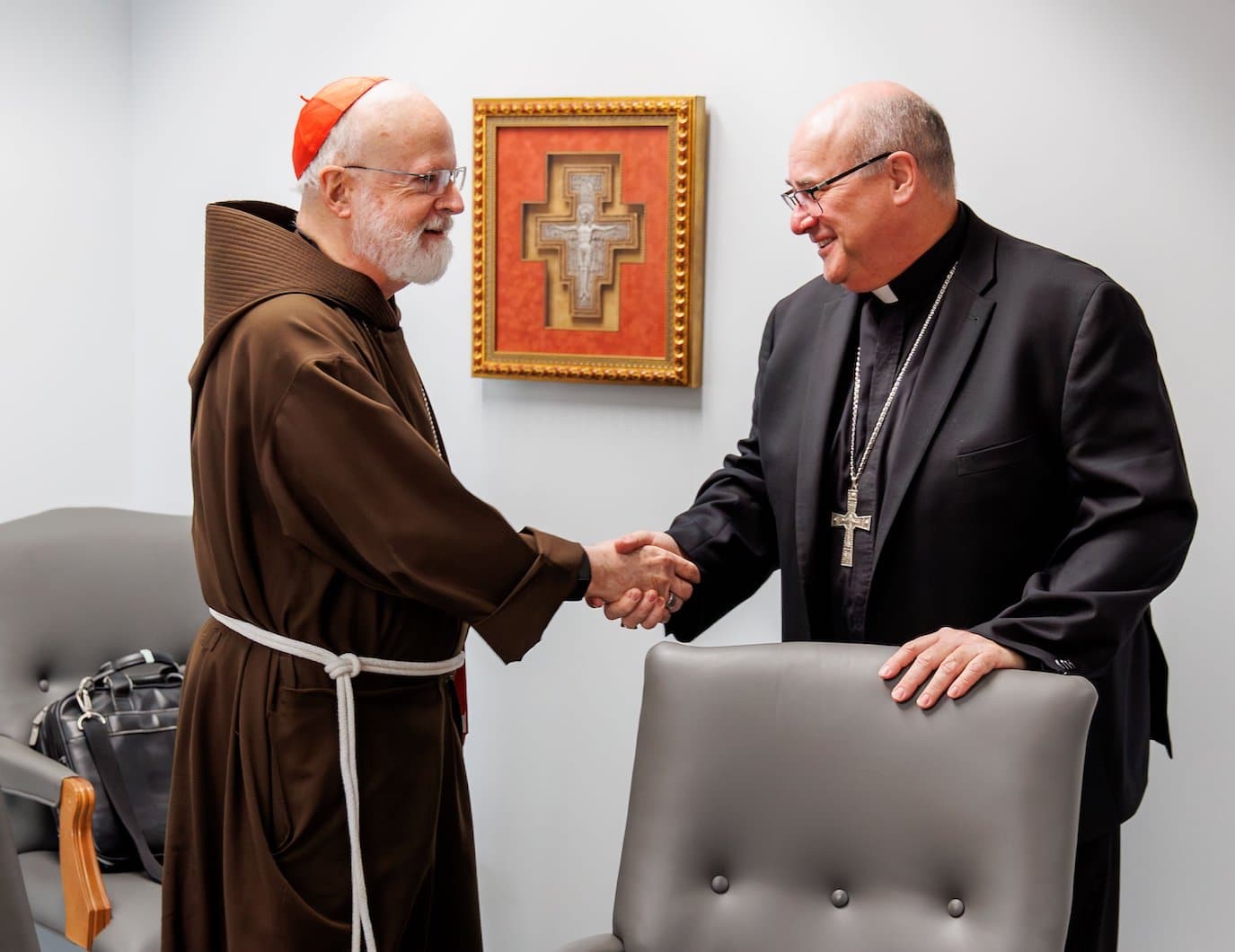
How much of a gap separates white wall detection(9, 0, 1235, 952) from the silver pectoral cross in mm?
685

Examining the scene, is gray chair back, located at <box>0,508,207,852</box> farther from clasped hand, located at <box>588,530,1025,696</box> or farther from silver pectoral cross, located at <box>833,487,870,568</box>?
clasped hand, located at <box>588,530,1025,696</box>

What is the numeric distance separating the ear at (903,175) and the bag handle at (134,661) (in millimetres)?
1711

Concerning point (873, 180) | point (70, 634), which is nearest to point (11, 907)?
point (873, 180)

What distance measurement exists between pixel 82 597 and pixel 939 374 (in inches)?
70.8

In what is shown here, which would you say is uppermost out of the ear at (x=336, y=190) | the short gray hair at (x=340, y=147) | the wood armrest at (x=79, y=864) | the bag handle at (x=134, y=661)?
the short gray hair at (x=340, y=147)

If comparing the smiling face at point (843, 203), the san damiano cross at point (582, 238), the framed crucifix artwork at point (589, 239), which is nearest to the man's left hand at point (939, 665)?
the smiling face at point (843, 203)

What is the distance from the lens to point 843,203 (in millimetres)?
2186

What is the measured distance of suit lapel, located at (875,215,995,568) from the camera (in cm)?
211

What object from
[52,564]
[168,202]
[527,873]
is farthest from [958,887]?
[168,202]

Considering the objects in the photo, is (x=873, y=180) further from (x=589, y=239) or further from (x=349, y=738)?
(x=349, y=738)

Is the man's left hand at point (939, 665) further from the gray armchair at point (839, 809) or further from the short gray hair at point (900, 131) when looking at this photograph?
the short gray hair at point (900, 131)

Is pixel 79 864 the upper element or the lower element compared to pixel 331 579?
lower

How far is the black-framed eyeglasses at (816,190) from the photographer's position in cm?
217

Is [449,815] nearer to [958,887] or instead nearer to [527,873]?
[958,887]
